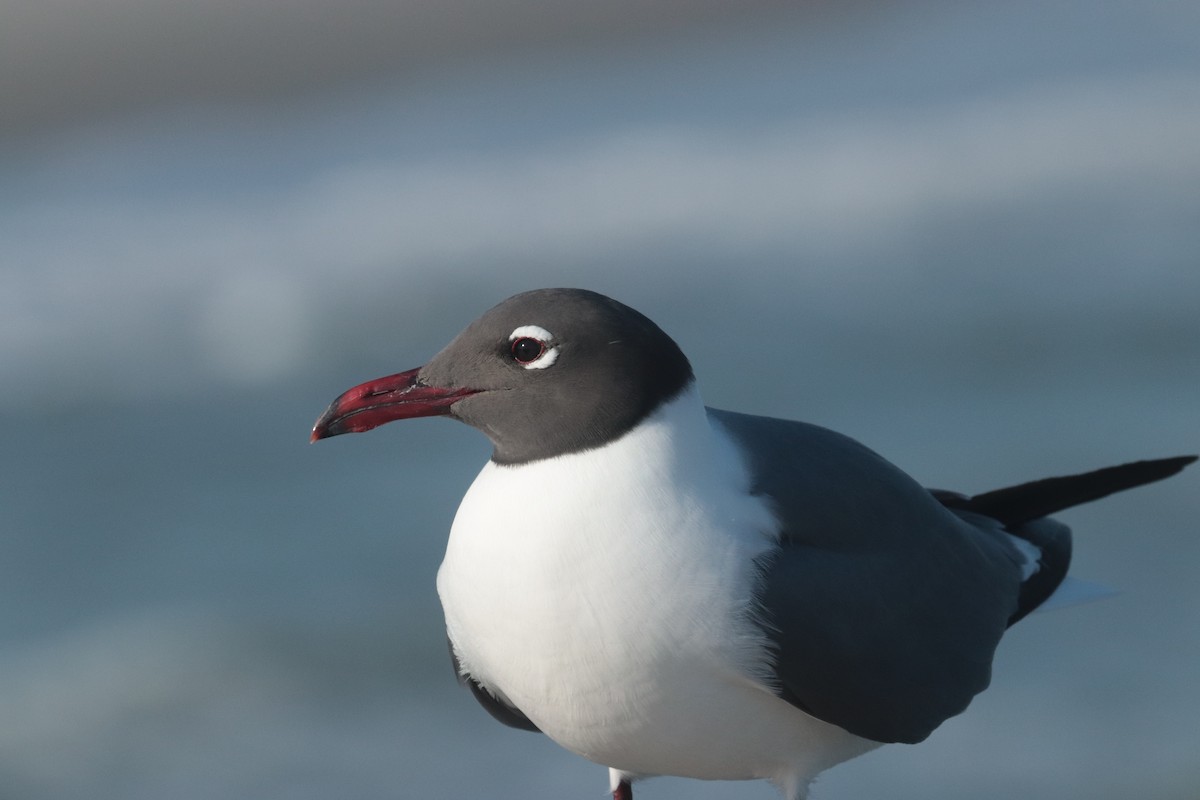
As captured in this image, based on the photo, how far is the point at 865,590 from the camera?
123 inches

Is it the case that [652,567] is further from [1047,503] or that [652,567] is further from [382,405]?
[1047,503]

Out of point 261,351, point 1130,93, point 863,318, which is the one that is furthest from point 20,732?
point 1130,93

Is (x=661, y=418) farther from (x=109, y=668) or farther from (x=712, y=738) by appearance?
(x=109, y=668)

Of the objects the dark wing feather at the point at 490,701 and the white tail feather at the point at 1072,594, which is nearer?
the dark wing feather at the point at 490,701

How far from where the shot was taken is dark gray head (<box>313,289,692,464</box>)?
2.91 meters

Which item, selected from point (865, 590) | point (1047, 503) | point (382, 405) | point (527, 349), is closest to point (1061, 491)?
point (1047, 503)

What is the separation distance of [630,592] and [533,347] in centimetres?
51

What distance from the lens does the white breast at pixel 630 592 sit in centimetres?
280

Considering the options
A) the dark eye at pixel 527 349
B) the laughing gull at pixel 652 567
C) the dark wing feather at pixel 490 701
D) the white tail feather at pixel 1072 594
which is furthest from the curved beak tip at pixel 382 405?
the white tail feather at pixel 1072 594

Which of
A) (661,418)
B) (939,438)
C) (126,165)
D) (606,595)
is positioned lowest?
(939,438)

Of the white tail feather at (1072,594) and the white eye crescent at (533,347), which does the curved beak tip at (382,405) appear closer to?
the white eye crescent at (533,347)

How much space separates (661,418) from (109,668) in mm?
4516

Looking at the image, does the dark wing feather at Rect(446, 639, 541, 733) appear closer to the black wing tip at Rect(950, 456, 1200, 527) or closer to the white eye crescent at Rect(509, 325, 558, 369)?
the white eye crescent at Rect(509, 325, 558, 369)

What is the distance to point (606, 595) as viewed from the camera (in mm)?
2787
